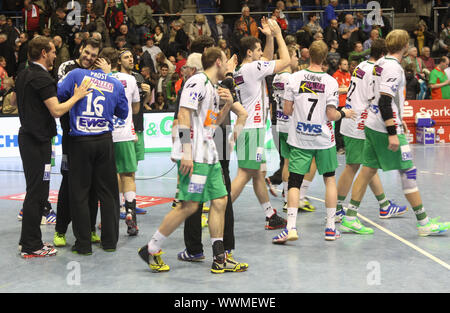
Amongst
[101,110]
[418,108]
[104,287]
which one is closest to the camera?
[104,287]

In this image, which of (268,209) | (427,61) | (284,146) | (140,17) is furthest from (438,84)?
(268,209)

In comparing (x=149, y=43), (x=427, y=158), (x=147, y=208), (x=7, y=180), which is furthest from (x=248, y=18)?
(x=147, y=208)

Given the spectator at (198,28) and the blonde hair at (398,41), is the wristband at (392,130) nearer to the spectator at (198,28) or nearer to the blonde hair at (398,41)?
the blonde hair at (398,41)

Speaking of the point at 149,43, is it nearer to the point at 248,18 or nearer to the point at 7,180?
the point at 248,18

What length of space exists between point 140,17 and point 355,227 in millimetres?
12703

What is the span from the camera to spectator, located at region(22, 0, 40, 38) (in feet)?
57.5

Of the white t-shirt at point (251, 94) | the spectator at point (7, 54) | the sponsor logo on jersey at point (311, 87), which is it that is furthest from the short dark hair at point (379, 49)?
the spectator at point (7, 54)

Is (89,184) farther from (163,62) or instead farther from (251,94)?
(163,62)

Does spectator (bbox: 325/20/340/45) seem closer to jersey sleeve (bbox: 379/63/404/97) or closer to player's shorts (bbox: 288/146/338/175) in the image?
jersey sleeve (bbox: 379/63/404/97)

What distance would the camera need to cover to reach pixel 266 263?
5.76 m

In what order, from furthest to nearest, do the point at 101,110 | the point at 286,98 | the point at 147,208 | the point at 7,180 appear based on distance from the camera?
the point at 7,180
the point at 147,208
the point at 286,98
the point at 101,110

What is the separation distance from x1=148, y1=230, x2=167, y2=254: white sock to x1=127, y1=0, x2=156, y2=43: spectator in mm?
13148

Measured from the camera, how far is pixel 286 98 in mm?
6551

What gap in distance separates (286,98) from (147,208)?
2.82 meters
